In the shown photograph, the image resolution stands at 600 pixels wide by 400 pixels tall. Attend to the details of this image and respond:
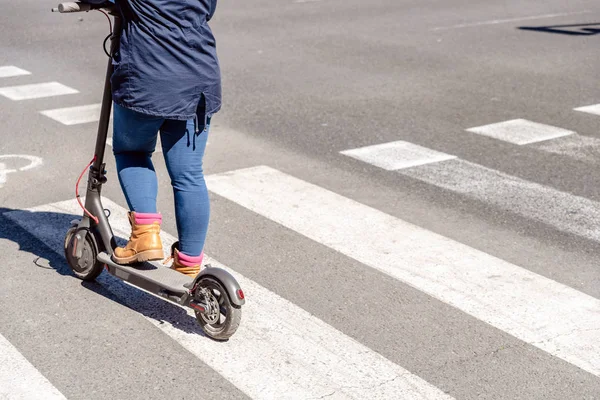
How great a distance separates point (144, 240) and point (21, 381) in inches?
36.1

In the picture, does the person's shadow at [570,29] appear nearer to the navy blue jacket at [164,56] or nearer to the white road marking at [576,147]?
the white road marking at [576,147]

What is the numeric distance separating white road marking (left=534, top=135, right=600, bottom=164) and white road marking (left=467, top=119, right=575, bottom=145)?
131mm

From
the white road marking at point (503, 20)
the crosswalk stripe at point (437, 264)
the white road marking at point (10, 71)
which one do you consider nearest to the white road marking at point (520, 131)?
the crosswalk stripe at point (437, 264)

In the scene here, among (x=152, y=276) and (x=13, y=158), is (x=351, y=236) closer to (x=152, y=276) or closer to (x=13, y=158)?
(x=152, y=276)

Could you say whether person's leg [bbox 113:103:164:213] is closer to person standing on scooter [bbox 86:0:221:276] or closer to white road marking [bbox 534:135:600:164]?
person standing on scooter [bbox 86:0:221:276]

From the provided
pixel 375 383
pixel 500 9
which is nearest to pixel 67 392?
pixel 375 383

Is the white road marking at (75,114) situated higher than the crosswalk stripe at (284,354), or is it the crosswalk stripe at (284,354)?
the crosswalk stripe at (284,354)

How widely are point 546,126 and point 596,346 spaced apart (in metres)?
4.66

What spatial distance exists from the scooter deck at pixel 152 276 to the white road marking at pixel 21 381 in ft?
2.20

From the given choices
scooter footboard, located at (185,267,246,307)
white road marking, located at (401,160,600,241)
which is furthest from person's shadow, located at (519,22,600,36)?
scooter footboard, located at (185,267,246,307)

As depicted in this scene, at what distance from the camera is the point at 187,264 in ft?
15.3

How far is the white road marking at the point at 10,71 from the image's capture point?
10602 millimetres

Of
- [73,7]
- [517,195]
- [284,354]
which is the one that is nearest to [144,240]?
[284,354]

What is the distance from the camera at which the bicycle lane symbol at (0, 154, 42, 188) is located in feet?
23.2
